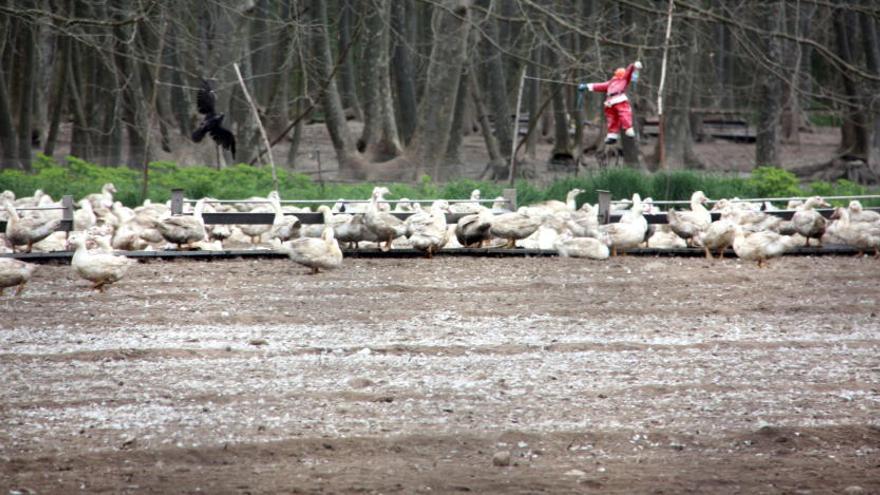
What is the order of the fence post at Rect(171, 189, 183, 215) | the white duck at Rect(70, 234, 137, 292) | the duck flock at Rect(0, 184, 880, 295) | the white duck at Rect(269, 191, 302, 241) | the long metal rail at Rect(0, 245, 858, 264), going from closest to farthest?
the white duck at Rect(70, 234, 137, 292) → the long metal rail at Rect(0, 245, 858, 264) → the duck flock at Rect(0, 184, 880, 295) → the white duck at Rect(269, 191, 302, 241) → the fence post at Rect(171, 189, 183, 215)

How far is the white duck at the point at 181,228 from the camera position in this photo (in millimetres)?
14656

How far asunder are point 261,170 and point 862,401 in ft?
51.3

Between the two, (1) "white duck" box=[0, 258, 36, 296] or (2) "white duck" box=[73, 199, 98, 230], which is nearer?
(1) "white duck" box=[0, 258, 36, 296]

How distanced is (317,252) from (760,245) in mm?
5263

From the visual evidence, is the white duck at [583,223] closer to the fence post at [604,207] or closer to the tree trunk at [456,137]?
the fence post at [604,207]

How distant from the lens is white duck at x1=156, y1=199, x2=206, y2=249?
14.7 meters

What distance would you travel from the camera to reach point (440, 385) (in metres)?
8.03

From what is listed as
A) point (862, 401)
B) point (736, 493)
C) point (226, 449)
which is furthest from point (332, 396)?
point (862, 401)

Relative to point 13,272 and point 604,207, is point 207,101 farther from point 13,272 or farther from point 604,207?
point 13,272

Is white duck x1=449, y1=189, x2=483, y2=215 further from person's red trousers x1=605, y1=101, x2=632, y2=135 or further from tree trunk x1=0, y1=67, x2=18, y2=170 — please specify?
tree trunk x1=0, y1=67, x2=18, y2=170

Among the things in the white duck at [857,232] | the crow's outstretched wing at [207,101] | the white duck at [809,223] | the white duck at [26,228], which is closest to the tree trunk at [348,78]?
the crow's outstretched wing at [207,101]

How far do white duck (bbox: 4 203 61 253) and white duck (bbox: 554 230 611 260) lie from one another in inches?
252

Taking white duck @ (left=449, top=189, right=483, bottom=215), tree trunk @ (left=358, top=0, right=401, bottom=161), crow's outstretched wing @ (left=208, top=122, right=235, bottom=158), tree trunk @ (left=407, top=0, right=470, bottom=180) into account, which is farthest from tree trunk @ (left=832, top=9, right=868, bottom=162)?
crow's outstretched wing @ (left=208, top=122, right=235, bottom=158)

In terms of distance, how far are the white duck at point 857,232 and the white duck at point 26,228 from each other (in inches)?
400
